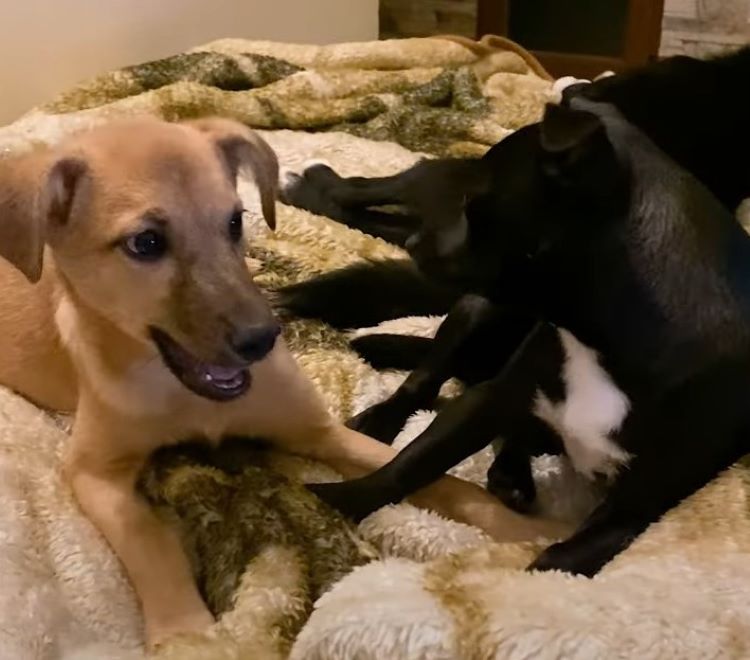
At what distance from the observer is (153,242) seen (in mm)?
1443

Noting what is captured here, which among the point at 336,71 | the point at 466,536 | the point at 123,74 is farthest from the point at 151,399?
the point at 336,71

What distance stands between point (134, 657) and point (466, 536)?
44 cm

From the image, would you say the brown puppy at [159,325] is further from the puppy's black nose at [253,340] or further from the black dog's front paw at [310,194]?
the black dog's front paw at [310,194]

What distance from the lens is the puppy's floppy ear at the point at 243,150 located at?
163cm

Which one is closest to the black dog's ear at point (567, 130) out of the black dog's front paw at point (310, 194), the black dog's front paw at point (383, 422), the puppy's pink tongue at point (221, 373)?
the puppy's pink tongue at point (221, 373)

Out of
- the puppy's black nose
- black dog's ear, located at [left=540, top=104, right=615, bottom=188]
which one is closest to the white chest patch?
black dog's ear, located at [left=540, top=104, right=615, bottom=188]

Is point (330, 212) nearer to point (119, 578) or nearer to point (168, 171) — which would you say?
point (168, 171)

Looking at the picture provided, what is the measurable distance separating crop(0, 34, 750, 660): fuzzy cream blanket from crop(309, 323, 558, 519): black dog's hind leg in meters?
0.04

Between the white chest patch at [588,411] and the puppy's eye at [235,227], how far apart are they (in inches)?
17.8

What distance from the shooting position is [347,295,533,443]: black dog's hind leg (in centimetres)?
176

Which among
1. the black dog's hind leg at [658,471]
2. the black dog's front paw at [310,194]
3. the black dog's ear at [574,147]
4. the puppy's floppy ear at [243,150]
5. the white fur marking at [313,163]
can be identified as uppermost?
the black dog's ear at [574,147]

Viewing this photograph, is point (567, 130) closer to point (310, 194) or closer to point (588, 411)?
point (588, 411)

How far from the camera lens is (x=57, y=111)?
271 centimetres

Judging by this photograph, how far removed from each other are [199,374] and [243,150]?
0.36 m
